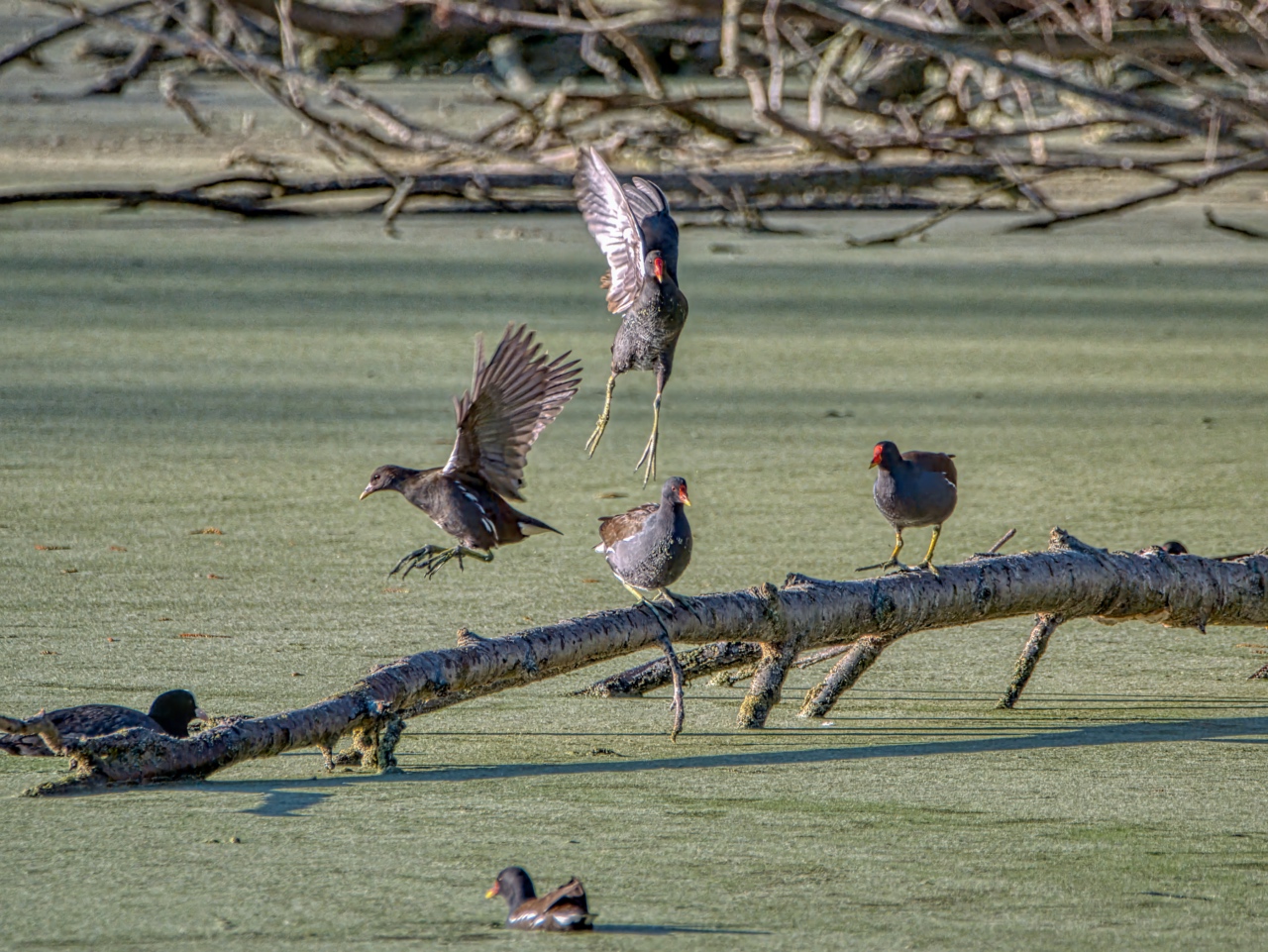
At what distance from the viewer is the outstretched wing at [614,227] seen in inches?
116

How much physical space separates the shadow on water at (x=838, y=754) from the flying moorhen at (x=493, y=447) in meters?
0.59

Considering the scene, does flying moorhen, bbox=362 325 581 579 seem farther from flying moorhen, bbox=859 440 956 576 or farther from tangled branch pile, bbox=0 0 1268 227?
tangled branch pile, bbox=0 0 1268 227

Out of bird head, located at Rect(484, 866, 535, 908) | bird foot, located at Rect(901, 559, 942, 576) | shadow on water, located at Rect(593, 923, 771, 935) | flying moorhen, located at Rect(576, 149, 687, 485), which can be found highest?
flying moorhen, located at Rect(576, 149, 687, 485)

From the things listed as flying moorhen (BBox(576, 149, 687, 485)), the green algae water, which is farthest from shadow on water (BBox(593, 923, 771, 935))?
flying moorhen (BBox(576, 149, 687, 485))

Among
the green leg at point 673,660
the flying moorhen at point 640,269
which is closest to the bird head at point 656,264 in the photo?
the flying moorhen at point 640,269

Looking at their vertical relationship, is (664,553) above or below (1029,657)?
above

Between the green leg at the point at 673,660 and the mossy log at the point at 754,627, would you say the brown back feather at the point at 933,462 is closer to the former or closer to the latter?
the mossy log at the point at 754,627

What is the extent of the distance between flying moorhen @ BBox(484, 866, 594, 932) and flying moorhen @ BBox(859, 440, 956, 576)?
3.99 feet

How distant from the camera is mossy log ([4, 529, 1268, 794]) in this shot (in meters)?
2.50

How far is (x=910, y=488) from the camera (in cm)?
314

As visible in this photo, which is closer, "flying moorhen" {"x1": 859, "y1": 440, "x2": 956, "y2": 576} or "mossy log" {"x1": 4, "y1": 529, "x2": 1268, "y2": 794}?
"mossy log" {"x1": 4, "y1": 529, "x2": 1268, "y2": 794}

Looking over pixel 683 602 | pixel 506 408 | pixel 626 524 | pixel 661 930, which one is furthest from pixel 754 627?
pixel 661 930

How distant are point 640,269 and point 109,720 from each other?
106 cm

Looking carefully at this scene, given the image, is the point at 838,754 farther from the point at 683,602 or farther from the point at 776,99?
the point at 776,99
